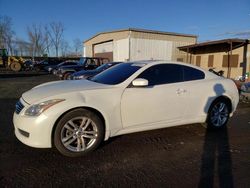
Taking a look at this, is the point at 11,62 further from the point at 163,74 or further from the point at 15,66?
the point at 163,74

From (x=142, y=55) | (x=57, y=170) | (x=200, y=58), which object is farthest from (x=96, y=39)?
(x=57, y=170)

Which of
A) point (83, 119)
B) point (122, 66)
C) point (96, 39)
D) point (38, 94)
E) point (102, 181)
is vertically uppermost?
point (96, 39)

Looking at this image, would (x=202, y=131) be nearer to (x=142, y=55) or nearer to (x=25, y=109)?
(x=25, y=109)

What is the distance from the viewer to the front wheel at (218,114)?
4.82 meters

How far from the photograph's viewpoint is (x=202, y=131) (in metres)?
4.93

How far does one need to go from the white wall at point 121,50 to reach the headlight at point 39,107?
21093 mm

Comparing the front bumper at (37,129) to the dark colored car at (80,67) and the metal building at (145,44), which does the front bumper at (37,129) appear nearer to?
the dark colored car at (80,67)

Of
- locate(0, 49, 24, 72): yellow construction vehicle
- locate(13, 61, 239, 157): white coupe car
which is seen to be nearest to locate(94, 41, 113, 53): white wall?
locate(0, 49, 24, 72): yellow construction vehicle

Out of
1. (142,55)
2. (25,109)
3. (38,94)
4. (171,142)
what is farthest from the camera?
(142,55)

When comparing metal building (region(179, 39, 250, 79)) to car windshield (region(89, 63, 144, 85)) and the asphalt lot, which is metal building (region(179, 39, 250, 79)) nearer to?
car windshield (region(89, 63, 144, 85))

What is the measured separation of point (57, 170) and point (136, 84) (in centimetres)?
184

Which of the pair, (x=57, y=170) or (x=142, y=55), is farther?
(x=142, y=55)

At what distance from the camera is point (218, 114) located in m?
4.93

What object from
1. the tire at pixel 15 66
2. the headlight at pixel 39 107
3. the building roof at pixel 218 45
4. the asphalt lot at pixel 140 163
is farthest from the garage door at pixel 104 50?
the headlight at pixel 39 107
